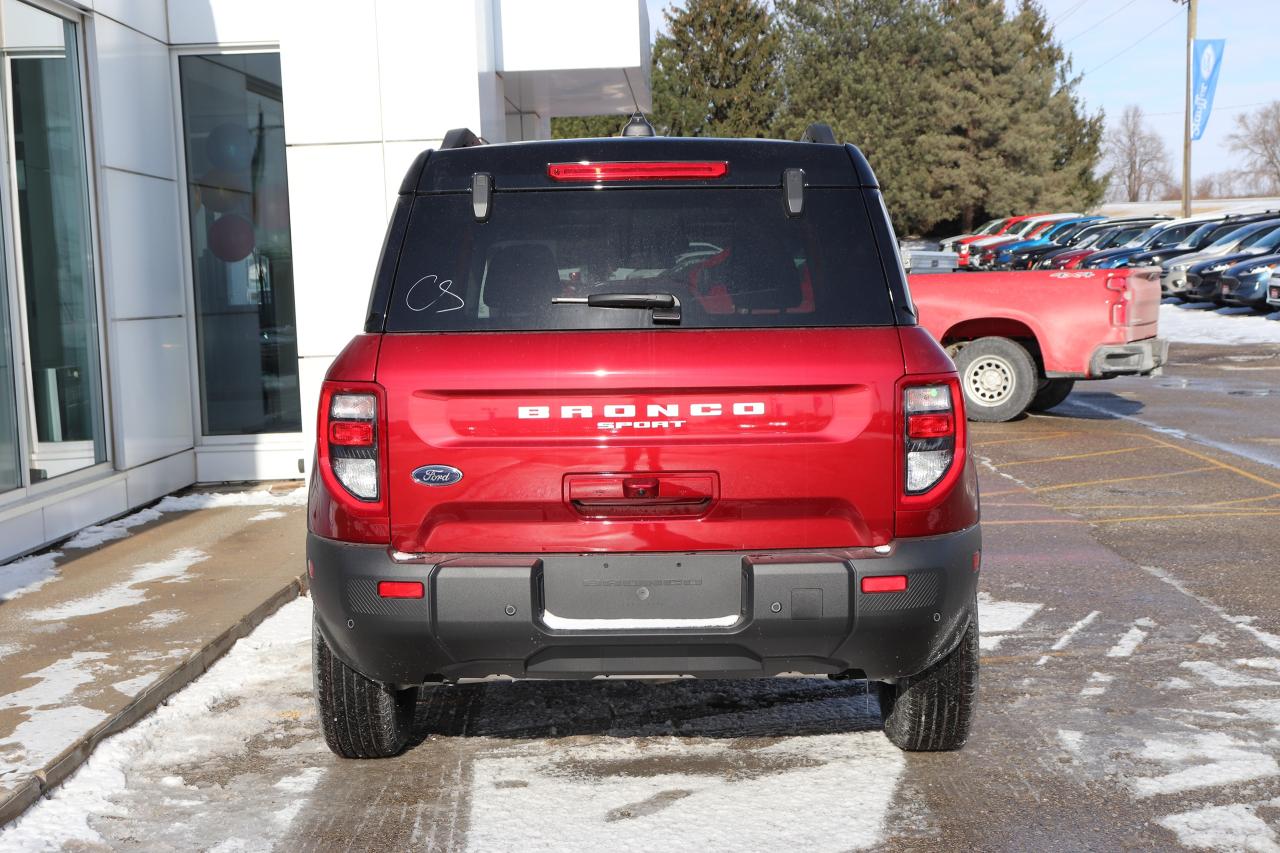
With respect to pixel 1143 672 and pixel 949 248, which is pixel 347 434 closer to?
pixel 1143 672

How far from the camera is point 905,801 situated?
13.8ft

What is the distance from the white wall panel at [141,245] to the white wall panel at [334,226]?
101 centimetres

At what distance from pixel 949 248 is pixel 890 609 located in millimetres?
46770

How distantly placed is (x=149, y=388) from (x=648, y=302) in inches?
263

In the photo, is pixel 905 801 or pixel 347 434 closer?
pixel 347 434

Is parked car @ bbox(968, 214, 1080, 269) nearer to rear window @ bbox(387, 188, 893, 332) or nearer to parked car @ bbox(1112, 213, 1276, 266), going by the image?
parked car @ bbox(1112, 213, 1276, 266)

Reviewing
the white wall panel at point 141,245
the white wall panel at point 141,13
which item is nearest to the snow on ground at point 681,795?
the white wall panel at point 141,245

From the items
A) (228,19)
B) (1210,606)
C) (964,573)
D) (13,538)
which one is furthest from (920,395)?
(228,19)

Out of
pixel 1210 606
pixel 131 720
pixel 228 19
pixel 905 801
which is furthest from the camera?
pixel 228 19

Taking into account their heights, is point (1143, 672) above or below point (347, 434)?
below

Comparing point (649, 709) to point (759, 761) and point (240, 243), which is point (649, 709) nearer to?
point (759, 761)

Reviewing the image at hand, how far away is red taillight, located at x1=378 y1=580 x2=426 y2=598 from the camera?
12.4ft

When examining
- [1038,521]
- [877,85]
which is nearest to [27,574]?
[1038,521]

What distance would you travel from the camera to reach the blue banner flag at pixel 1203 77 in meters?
47.2
